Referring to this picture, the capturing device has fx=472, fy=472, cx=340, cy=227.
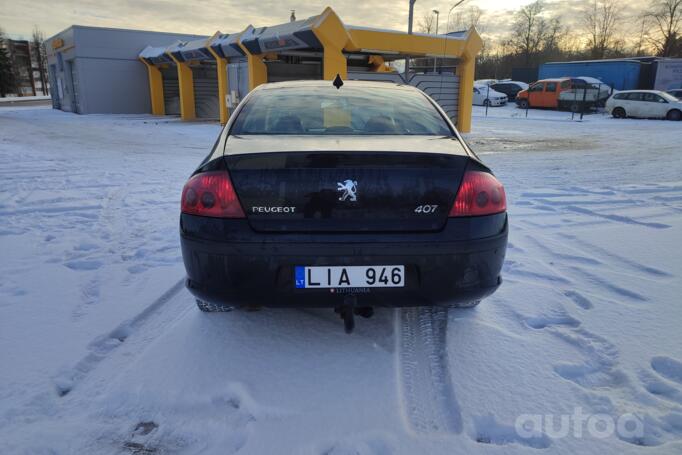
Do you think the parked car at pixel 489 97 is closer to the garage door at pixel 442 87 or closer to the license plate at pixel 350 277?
the garage door at pixel 442 87

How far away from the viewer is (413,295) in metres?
2.37

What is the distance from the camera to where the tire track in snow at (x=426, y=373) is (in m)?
2.13

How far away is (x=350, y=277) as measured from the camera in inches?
91.4

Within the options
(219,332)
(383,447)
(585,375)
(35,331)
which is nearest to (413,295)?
(383,447)

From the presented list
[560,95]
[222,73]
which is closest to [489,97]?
[560,95]

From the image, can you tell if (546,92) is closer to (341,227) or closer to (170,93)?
(170,93)

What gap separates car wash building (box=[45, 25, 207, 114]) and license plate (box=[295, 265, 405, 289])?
99.1ft

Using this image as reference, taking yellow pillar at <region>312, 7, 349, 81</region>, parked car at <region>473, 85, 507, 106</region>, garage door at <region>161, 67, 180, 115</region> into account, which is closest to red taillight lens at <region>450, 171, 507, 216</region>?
yellow pillar at <region>312, 7, 349, 81</region>

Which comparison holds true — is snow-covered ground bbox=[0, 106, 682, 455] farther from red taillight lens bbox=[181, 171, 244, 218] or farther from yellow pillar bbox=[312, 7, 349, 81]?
yellow pillar bbox=[312, 7, 349, 81]

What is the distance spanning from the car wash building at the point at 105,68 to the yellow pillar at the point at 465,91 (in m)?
20.0

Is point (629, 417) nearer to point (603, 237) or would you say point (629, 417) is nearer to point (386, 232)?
point (386, 232)

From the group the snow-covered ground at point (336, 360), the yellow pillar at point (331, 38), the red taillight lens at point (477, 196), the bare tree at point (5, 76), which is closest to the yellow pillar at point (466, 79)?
the yellow pillar at point (331, 38)

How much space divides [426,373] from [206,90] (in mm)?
24844

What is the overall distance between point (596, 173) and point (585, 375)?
720 cm
